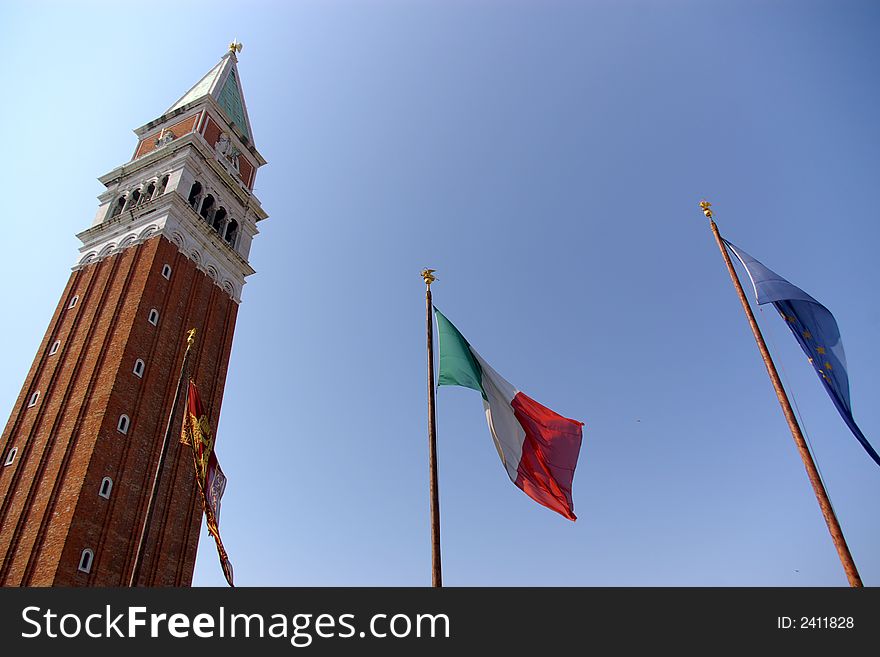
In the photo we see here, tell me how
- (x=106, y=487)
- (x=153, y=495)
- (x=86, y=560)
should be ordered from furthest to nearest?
1. (x=106, y=487)
2. (x=86, y=560)
3. (x=153, y=495)

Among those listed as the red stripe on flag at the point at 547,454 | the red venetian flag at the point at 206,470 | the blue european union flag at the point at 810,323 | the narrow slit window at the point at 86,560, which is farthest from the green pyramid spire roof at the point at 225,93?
the blue european union flag at the point at 810,323

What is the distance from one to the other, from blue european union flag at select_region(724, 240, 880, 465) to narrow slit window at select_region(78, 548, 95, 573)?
27.2 metres

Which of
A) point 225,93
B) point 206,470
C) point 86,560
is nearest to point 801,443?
point 206,470

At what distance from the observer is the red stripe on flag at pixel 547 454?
595 inches

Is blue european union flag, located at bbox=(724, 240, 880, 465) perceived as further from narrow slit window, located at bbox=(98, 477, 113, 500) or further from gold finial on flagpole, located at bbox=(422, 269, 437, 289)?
narrow slit window, located at bbox=(98, 477, 113, 500)

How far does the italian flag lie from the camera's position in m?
15.3

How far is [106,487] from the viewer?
2762 cm

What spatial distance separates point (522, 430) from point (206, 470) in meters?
10.4

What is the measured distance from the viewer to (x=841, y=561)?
1308cm

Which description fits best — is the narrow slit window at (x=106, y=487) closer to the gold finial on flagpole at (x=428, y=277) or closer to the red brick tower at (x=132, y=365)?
the red brick tower at (x=132, y=365)

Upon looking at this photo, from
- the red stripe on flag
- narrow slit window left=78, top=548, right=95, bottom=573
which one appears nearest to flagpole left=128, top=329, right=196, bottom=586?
narrow slit window left=78, top=548, right=95, bottom=573

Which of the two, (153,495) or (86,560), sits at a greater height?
(86,560)

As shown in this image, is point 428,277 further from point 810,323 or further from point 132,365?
point 132,365
